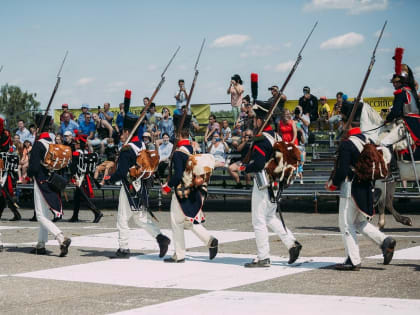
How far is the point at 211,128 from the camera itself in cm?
2152

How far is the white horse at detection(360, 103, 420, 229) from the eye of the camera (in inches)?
554

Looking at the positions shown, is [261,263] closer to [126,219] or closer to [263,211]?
[263,211]

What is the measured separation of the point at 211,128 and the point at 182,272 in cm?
1218

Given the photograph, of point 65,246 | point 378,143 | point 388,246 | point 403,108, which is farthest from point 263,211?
point 403,108

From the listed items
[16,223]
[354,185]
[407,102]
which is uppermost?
[407,102]

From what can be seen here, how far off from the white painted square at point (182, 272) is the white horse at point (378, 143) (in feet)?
13.8

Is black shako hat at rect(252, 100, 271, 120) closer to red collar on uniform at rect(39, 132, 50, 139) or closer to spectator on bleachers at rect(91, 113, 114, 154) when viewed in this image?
red collar on uniform at rect(39, 132, 50, 139)

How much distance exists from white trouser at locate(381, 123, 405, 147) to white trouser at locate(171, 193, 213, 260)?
214 inches

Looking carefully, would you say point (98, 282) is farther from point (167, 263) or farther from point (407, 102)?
point (407, 102)

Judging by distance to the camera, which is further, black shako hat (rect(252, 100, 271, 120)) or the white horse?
the white horse

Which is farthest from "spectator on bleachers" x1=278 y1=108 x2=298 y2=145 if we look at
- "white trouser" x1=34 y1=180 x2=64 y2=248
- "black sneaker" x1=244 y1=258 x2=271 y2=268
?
"black sneaker" x1=244 y1=258 x2=271 y2=268

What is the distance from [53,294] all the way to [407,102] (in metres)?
8.22

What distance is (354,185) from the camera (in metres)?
9.28

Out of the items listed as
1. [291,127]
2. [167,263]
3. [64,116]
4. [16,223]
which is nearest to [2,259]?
[167,263]
